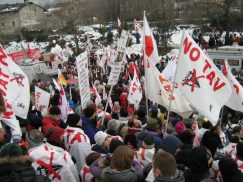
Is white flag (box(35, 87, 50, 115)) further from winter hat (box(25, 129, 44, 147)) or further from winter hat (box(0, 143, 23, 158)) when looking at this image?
winter hat (box(0, 143, 23, 158))

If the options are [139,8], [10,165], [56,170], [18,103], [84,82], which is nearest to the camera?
[10,165]

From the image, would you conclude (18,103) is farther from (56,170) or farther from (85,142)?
(56,170)

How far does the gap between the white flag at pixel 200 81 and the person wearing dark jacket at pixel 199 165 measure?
1943 millimetres

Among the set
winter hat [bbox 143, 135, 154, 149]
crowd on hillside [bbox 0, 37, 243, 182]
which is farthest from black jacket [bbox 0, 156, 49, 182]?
winter hat [bbox 143, 135, 154, 149]

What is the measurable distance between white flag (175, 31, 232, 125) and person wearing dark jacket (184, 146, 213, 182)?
1943 mm

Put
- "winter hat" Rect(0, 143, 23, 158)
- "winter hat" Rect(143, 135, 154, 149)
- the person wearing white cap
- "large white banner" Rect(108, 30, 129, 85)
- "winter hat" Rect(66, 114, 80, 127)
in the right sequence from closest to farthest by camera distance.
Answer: "winter hat" Rect(0, 143, 23, 158) → "winter hat" Rect(143, 135, 154, 149) → the person wearing white cap → "winter hat" Rect(66, 114, 80, 127) → "large white banner" Rect(108, 30, 129, 85)

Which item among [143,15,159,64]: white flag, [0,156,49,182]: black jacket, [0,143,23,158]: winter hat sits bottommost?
[0,156,49,182]: black jacket

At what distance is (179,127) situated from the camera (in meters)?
6.95

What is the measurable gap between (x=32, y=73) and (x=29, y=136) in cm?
1741

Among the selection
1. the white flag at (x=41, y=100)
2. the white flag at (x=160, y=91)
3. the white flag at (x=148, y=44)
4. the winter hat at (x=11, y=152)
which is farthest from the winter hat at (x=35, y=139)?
the white flag at (x=41, y=100)

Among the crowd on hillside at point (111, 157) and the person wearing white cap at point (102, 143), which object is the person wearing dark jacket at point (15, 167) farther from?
the person wearing white cap at point (102, 143)

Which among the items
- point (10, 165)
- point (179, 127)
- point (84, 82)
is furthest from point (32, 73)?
point (10, 165)

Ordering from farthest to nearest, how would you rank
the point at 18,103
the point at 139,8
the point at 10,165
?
the point at 139,8
the point at 18,103
the point at 10,165

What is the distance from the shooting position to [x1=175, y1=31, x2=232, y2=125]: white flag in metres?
6.20
